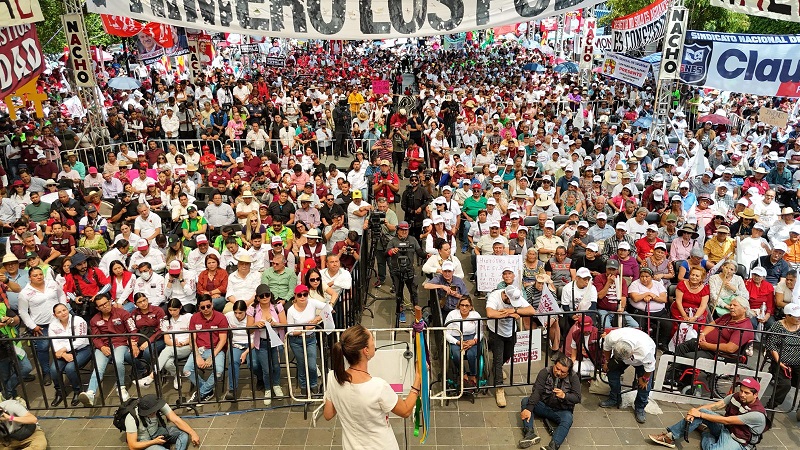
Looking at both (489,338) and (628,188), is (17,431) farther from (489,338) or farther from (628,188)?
(628,188)

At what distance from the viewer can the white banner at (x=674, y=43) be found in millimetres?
13375

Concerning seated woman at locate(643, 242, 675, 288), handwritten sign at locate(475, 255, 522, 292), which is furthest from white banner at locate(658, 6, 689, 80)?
handwritten sign at locate(475, 255, 522, 292)

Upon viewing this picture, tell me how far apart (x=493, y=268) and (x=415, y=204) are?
2.85m

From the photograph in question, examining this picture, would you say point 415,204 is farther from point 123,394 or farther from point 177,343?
point 123,394

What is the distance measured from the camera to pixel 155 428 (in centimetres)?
623

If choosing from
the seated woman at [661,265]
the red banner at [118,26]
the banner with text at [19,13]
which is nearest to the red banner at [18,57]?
the banner with text at [19,13]

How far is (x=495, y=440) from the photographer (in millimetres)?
6551

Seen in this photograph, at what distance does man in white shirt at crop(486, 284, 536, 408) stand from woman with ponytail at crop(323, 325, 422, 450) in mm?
3367

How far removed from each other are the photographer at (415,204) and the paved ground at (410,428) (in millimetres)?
4708

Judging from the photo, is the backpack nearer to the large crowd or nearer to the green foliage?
the large crowd

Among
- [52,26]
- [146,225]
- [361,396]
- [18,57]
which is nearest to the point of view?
[361,396]

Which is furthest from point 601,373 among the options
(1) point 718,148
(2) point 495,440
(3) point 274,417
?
(1) point 718,148

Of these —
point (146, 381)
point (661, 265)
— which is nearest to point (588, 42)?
point (661, 265)

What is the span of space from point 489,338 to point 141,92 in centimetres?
2543
